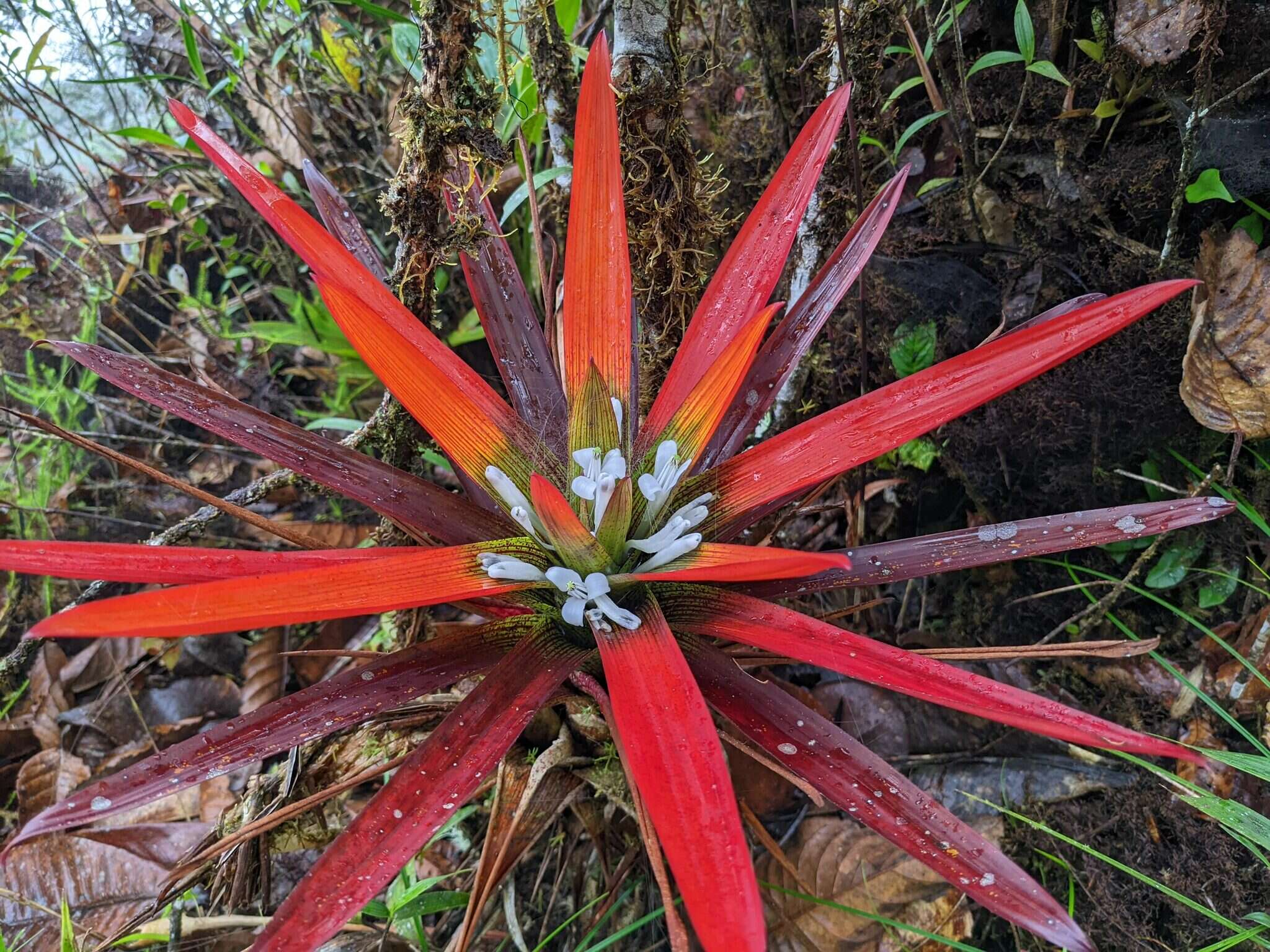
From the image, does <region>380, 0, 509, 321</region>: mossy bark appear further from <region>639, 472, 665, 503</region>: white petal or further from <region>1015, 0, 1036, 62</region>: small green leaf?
<region>1015, 0, 1036, 62</region>: small green leaf

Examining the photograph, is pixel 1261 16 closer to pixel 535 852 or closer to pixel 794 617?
pixel 794 617

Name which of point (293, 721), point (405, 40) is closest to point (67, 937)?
point (293, 721)

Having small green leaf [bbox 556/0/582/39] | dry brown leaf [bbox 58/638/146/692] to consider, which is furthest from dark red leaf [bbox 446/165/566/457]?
dry brown leaf [bbox 58/638/146/692]

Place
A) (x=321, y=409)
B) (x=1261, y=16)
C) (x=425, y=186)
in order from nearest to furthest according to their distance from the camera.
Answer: (x=425, y=186), (x=1261, y=16), (x=321, y=409)

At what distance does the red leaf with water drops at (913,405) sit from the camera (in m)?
0.76

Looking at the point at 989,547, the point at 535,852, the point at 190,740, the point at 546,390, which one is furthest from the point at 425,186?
the point at 535,852

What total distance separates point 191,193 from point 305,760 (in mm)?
2008

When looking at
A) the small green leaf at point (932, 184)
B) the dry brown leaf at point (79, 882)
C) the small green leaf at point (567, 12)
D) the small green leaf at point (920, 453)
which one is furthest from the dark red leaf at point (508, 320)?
the dry brown leaf at point (79, 882)

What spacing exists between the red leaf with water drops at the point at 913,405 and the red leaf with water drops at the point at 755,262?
0.15 metres

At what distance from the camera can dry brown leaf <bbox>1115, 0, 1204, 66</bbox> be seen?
3.85 ft

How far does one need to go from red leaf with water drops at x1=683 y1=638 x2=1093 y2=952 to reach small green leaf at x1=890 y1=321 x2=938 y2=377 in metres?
0.82

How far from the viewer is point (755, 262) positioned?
98 centimetres

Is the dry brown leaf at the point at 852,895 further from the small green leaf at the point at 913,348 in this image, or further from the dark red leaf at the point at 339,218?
the dark red leaf at the point at 339,218

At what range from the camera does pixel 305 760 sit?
1.06 meters
